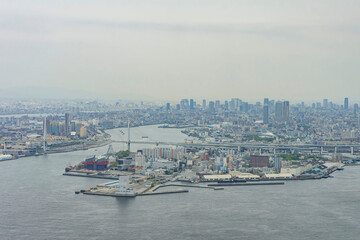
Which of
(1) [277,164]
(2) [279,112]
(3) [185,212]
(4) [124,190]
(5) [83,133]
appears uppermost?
(2) [279,112]

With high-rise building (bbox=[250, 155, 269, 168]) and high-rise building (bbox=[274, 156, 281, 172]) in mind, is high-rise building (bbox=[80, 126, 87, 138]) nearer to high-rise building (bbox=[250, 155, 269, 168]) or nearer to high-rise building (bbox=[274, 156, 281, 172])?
high-rise building (bbox=[250, 155, 269, 168])

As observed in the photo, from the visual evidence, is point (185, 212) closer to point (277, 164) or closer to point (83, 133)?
point (277, 164)

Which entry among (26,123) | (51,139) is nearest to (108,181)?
(51,139)

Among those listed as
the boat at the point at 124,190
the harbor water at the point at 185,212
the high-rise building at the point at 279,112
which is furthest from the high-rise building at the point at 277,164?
the high-rise building at the point at 279,112

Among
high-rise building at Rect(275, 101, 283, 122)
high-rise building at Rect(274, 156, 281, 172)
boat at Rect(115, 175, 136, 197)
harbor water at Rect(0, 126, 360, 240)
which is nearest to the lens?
harbor water at Rect(0, 126, 360, 240)

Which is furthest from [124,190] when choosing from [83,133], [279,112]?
[279,112]

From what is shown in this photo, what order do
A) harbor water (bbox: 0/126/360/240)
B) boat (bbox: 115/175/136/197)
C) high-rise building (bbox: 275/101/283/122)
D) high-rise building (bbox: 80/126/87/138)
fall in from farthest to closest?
high-rise building (bbox: 275/101/283/122), high-rise building (bbox: 80/126/87/138), boat (bbox: 115/175/136/197), harbor water (bbox: 0/126/360/240)

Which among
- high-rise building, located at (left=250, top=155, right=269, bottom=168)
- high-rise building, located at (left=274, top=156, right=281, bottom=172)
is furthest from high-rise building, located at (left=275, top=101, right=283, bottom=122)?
high-rise building, located at (left=274, top=156, right=281, bottom=172)

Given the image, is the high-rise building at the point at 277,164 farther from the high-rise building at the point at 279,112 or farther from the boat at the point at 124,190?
the high-rise building at the point at 279,112
